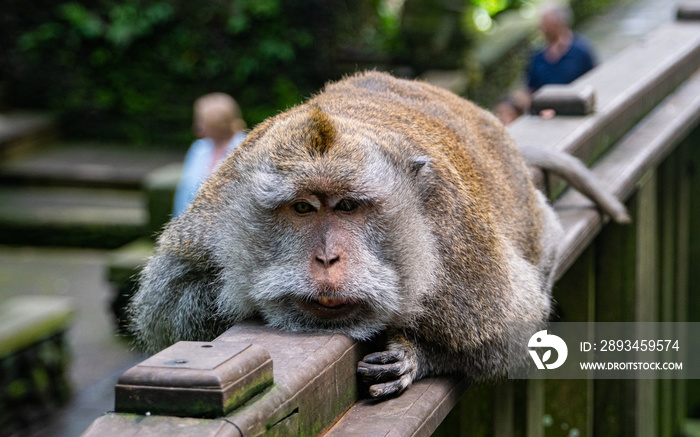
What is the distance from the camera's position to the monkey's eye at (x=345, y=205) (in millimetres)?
2359

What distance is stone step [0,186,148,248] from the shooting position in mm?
9766

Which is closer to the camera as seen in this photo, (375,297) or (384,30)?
(375,297)

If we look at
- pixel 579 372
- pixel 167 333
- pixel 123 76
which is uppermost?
pixel 123 76

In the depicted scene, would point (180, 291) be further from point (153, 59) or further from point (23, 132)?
point (153, 59)

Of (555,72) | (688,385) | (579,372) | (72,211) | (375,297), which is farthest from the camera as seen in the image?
(72,211)

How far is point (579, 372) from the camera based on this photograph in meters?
3.49

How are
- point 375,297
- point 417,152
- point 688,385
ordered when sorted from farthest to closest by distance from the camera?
point 688,385, point 417,152, point 375,297

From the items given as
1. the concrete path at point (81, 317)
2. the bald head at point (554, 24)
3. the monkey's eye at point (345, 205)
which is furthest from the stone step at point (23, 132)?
the monkey's eye at point (345, 205)

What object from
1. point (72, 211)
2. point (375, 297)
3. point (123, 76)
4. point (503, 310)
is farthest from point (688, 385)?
point (123, 76)

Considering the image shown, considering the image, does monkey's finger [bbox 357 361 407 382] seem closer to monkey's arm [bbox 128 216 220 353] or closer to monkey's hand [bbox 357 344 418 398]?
monkey's hand [bbox 357 344 418 398]

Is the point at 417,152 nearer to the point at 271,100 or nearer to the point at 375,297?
the point at 375,297

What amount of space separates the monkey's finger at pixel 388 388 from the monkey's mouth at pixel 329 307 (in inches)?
9.5

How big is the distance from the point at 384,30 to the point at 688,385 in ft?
23.4

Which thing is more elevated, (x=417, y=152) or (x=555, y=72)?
(x=555, y=72)
